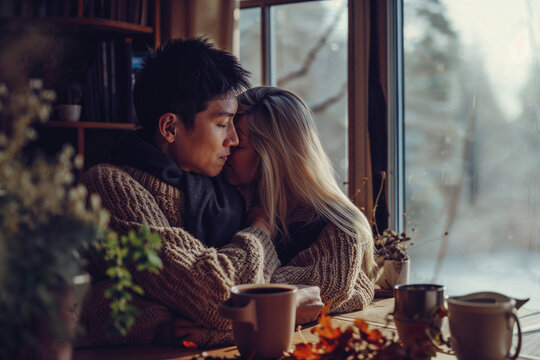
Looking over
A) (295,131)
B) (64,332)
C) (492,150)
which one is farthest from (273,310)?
(492,150)

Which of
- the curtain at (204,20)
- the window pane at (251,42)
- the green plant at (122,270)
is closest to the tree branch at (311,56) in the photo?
the window pane at (251,42)

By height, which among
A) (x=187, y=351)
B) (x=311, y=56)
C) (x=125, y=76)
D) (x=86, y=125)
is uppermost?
(x=311, y=56)

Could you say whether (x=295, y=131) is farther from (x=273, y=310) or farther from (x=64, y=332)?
(x=64, y=332)

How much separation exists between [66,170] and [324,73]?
1.83m

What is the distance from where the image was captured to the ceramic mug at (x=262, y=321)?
0.81 metres

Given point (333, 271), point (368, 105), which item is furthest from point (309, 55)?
point (333, 271)

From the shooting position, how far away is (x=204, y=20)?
2.27 metres

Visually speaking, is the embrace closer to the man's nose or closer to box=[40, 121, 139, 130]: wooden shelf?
the man's nose

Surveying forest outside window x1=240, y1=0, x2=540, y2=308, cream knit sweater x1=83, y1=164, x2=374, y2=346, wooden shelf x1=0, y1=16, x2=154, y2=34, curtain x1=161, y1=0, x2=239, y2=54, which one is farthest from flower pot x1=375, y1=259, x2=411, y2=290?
wooden shelf x1=0, y1=16, x2=154, y2=34

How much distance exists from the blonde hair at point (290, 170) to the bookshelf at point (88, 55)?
34.0 inches

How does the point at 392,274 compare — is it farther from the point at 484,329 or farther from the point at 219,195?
the point at 484,329

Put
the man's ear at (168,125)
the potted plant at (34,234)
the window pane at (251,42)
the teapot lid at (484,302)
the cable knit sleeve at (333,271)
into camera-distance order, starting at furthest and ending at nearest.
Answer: the window pane at (251,42) < the man's ear at (168,125) < the cable knit sleeve at (333,271) < the teapot lid at (484,302) < the potted plant at (34,234)

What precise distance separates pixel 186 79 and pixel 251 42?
115cm

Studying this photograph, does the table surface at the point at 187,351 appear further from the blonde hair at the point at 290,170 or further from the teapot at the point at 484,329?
the blonde hair at the point at 290,170
